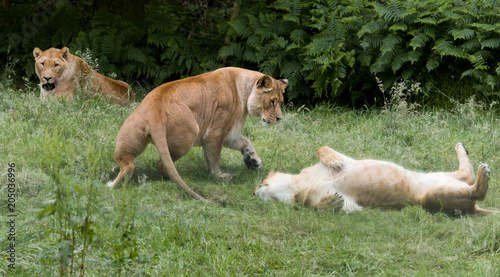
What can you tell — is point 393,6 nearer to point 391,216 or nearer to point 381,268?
point 391,216

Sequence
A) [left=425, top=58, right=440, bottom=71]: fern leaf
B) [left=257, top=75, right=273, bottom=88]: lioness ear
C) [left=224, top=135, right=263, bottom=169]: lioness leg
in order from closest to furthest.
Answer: [left=257, top=75, right=273, bottom=88]: lioness ear < [left=224, top=135, right=263, bottom=169]: lioness leg < [left=425, top=58, right=440, bottom=71]: fern leaf

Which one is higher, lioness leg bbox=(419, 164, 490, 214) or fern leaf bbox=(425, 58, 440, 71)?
fern leaf bbox=(425, 58, 440, 71)

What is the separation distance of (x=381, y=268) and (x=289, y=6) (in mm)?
Result: 6360

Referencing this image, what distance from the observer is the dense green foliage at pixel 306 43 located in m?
8.52

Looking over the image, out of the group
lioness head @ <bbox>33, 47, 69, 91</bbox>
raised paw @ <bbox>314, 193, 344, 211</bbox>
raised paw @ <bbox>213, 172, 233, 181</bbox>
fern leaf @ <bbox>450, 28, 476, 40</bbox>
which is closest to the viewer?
raised paw @ <bbox>314, 193, 344, 211</bbox>

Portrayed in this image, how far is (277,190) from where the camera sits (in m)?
5.19

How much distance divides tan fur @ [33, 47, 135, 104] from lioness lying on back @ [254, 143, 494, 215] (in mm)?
3334

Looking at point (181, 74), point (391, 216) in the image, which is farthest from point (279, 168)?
point (181, 74)

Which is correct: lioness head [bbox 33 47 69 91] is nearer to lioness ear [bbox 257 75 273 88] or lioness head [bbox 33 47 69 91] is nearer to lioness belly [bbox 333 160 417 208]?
lioness ear [bbox 257 75 273 88]

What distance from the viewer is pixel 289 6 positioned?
30.8ft

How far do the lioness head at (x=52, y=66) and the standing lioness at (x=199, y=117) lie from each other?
235cm

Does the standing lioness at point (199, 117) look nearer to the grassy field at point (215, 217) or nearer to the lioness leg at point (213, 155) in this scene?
the lioness leg at point (213, 155)

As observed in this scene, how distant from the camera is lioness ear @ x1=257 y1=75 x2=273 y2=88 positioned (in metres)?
5.95

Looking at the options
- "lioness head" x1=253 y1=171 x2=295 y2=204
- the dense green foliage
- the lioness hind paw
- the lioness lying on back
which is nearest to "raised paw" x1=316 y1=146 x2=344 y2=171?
the lioness lying on back
